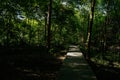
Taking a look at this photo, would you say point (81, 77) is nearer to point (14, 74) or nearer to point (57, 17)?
point (14, 74)

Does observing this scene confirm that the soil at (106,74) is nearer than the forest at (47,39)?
Yes

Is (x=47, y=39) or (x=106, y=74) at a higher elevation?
(x=47, y=39)

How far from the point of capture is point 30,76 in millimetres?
10133

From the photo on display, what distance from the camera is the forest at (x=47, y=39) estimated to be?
12.5 metres

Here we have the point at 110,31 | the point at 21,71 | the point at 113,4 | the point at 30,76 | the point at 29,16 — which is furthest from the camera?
the point at 110,31

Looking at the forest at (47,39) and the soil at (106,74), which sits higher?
the forest at (47,39)

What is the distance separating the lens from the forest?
1251cm

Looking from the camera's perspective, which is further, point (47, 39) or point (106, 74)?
point (47, 39)

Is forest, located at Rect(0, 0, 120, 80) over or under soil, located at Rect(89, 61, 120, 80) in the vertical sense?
over

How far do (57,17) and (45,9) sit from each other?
3380 mm

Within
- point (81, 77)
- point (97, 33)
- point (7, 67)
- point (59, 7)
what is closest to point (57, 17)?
point (59, 7)

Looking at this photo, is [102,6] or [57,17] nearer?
[57,17]

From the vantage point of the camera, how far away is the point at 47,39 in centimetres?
2073

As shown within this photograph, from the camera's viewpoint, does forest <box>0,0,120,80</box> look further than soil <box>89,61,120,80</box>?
Yes
